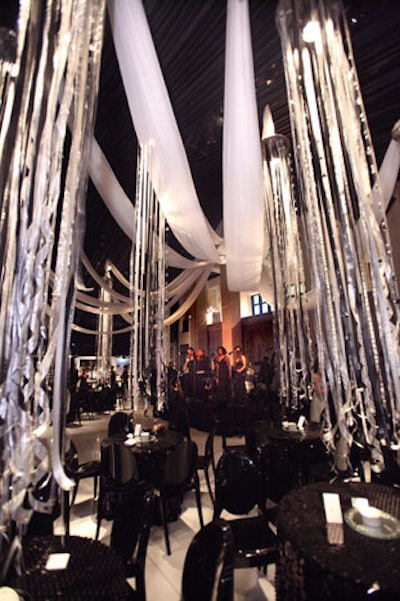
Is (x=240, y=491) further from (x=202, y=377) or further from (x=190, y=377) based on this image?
(x=190, y=377)

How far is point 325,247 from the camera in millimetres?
1713

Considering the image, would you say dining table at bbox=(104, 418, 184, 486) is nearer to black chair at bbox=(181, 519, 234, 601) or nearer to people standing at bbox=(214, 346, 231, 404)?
black chair at bbox=(181, 519, 234, 601)

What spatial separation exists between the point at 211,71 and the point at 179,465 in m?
3.38

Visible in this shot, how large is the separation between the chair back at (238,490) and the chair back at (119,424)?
188 centimetres

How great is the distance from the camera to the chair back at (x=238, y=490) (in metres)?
2.15

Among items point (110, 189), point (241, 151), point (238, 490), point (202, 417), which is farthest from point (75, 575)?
point (202, 417)

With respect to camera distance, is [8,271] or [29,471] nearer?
[29,471]

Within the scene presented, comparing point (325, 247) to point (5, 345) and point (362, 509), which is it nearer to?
point (362, 509)

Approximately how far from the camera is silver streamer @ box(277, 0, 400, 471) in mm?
1480

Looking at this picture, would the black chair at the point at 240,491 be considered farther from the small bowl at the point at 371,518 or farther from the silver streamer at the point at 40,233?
the silver streamer at the point at 40,233

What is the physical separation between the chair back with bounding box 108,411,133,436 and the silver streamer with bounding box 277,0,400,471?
2.82m

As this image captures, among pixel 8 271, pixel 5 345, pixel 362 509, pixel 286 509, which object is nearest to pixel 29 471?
pixel 5 345

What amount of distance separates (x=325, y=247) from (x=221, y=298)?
38.0 ft

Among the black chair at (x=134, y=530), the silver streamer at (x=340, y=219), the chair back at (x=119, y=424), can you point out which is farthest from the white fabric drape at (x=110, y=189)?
the black chair at (x=134, y=530)
